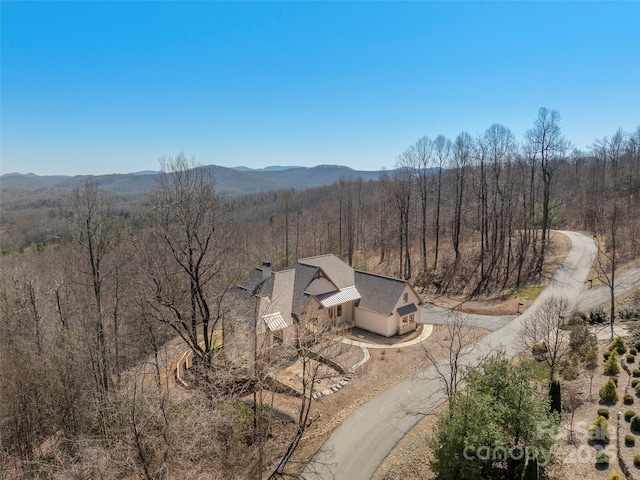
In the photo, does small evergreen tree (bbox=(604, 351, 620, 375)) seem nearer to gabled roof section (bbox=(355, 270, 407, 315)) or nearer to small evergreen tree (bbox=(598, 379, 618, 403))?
small evergreen tree (bbox=(598, 379, 618, 403))

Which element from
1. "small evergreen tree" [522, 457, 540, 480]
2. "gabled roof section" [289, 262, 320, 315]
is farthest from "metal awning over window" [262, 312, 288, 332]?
"small evergreen tree" [522, 457, 540, 480]

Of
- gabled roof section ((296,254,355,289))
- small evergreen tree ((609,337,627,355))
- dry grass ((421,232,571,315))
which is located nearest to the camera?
small evergreen tree ((609,337,627,355))

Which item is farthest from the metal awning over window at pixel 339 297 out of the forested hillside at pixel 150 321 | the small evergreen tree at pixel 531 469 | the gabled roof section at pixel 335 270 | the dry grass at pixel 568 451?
the small evergreen tree at pixel 531 469

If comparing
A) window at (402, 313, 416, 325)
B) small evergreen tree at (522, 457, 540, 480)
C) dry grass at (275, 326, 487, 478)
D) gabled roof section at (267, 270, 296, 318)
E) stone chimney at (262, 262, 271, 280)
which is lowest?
dry grass at (275, 326, 487, 478)

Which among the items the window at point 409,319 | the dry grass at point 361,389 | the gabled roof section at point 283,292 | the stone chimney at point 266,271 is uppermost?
the stone chimney at point 266,271

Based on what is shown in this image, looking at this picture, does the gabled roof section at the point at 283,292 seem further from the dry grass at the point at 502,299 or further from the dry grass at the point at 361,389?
the dry grass at the point at 502,299

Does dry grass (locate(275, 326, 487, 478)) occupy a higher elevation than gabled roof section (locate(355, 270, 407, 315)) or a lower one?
lower

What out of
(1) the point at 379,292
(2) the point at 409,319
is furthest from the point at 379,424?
(1) the point at 379,292
